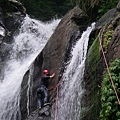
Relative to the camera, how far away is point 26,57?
1572 cm

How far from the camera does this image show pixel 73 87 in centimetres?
895

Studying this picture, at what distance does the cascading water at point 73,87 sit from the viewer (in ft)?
27.9

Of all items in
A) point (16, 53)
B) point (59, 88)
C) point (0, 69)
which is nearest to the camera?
point (59, 88)

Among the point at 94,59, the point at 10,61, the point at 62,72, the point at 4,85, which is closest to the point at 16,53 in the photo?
the point at 10,61

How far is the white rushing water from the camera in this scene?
459 inches

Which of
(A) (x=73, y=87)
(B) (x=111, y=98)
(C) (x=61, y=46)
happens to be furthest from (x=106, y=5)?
(B) (x=111, y=98)

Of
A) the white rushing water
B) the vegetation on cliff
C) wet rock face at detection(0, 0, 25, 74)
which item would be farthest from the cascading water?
the vegetation on cliff

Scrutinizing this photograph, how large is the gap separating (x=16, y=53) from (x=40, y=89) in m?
6.97

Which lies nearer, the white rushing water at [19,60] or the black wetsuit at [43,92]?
the black wetsuit at [43,92]

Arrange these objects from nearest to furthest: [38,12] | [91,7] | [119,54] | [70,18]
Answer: [119,54], [70,18], [91,7], [38,12]

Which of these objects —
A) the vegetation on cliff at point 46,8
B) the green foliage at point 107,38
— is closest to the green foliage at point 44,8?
the vegetation on cliff at point 46,8

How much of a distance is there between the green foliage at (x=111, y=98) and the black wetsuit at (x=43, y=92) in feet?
10.4

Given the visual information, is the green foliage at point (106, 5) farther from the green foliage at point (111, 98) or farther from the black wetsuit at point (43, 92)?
the green foliage at point (111, 98)

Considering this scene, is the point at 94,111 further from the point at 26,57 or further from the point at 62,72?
the point at 26,57
